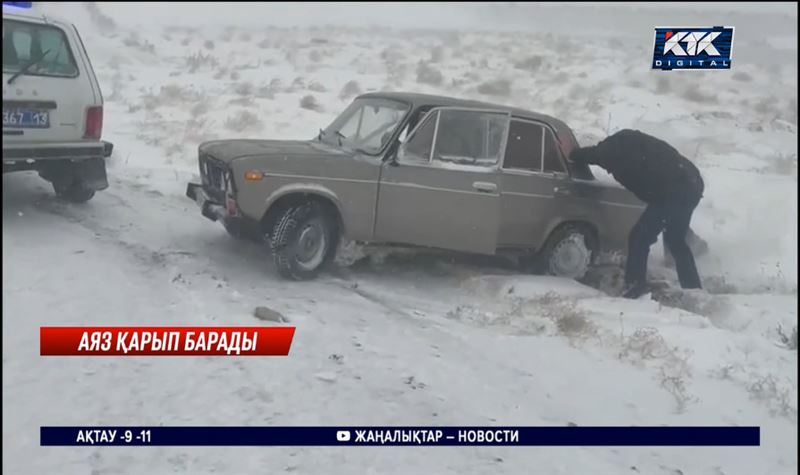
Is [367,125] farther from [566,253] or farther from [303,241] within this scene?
[566,253]

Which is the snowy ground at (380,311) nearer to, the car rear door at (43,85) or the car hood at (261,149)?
the car rear door at (43,85)

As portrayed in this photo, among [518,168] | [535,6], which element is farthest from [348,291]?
[535,6]

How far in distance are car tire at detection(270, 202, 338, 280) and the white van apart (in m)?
1.35

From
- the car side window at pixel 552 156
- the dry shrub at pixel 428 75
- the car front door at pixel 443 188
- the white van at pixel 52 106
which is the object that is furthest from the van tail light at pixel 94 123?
the dry shrub at pixel 428 75

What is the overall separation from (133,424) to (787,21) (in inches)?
217

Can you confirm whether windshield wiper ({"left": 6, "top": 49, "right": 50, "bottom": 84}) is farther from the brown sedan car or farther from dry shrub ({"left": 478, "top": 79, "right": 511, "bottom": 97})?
dry shrub ({"left": 478, "top": 79, "right": 511, "bottom": 97})

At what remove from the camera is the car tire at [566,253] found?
649 centimetres

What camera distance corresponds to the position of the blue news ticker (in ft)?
9.49

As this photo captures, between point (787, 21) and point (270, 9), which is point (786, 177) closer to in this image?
point (787, 21)

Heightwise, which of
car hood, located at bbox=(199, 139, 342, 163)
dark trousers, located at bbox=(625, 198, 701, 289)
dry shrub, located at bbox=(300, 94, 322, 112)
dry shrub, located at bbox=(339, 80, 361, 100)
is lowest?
dark trousers, located at bbox=(625, 198, 701, 289)

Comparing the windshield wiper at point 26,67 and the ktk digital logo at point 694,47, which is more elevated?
the ktk digital logo at point 694,47
